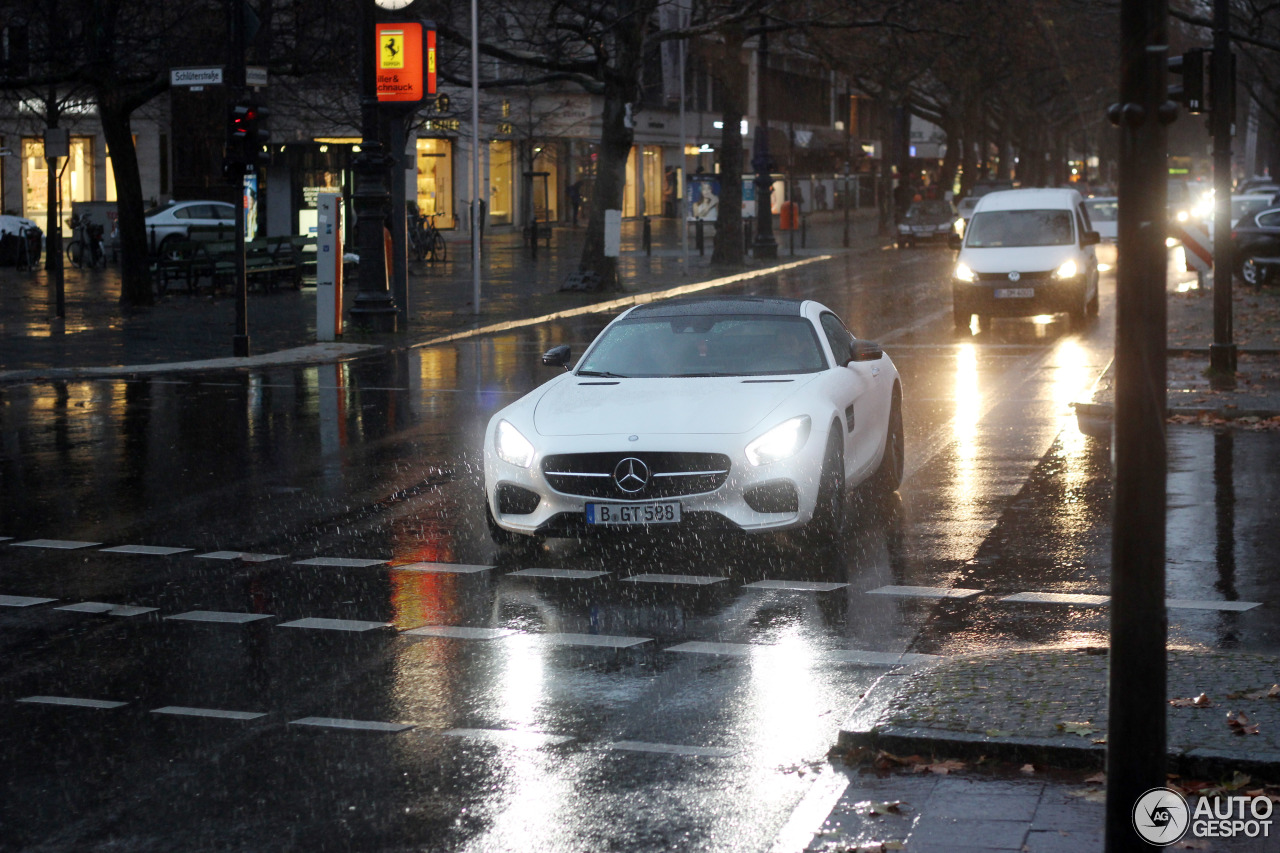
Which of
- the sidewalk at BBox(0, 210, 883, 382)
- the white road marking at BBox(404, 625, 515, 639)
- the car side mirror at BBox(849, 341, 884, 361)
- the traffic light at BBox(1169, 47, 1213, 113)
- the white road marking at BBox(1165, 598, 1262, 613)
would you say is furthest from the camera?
the sidewalk at BBox(0, 210, 883, 382)

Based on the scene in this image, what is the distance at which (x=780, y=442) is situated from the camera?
371 inches

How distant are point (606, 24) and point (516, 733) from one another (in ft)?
93.2

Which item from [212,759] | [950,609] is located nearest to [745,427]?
[950,609]

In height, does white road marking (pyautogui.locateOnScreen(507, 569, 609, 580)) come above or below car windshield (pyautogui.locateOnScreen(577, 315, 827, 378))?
below

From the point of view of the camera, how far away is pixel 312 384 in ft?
63.8

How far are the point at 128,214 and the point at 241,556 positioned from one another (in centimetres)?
2081

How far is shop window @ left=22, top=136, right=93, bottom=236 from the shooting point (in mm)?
63519

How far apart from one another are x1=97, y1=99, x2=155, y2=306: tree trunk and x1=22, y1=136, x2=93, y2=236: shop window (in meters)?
36.0

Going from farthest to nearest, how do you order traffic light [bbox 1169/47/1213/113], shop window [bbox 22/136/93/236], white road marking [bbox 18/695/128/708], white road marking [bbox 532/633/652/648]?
shop window [bbox 22/136/93/236] → traffic light [bbox 1169/47/1213/113] → white road marking [bbox 532/633/652/648] → white road marking [bbox 18/695/128/708]

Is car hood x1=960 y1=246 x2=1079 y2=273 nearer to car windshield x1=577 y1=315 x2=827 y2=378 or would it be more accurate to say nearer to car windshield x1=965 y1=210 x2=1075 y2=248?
car windshield x1=965 y1=210 x2=1075 y2=248

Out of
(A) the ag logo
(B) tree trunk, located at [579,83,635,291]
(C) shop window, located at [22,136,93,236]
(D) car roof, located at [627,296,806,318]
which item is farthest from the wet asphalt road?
(C) shop window, located at [22,136,93,236]

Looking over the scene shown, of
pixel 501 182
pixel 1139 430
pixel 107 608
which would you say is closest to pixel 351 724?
pixel 107 608

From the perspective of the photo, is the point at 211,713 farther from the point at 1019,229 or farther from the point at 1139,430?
the point at 1019,229

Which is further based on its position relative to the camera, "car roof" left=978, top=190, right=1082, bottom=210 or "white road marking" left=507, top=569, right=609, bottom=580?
"car roof" left=978, top=190, right=1082, bottom=210
